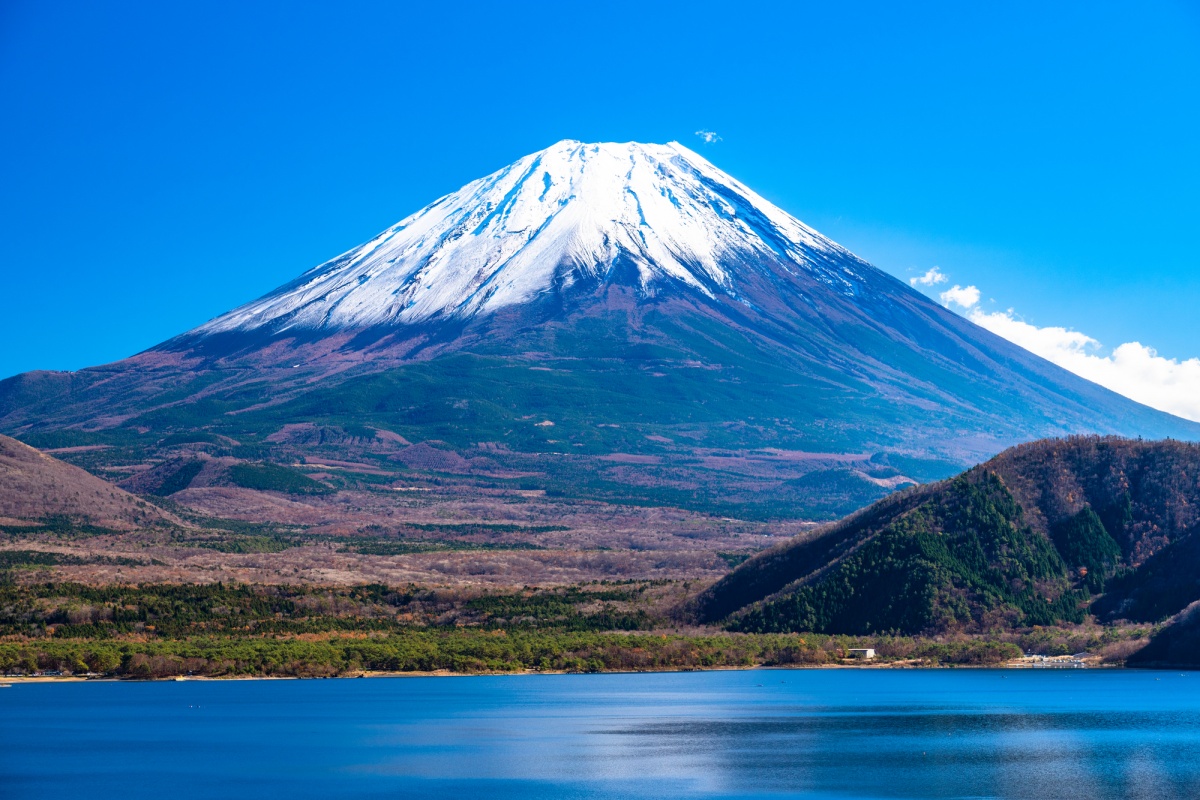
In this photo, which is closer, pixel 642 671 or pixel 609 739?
pixel 609 739

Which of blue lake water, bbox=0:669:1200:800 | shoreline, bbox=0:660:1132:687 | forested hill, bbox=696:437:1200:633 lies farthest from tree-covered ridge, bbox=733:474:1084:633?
blue lake water, bbox=0:669:1200:800

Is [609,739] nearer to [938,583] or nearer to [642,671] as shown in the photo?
[642,671]

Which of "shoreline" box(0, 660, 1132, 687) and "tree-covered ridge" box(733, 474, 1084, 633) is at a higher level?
"tree-covered ridge" box(733, 474, 1084, 633)

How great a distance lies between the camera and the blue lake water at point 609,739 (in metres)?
57.7

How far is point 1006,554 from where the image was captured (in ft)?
417

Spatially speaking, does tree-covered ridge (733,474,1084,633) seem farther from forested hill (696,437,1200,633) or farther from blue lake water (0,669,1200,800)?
blue lake water (0,669,1200,800)

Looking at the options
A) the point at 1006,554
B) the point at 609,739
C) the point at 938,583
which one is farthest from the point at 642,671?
the point at 609,739

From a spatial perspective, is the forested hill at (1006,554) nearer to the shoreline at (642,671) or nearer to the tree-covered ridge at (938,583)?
the tree-covered ridge at (938,583)

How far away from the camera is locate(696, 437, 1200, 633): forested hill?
12206 centimetres

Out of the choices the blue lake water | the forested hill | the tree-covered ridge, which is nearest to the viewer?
the blue lake water

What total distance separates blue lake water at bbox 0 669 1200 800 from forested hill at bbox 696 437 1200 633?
17757 millimetres

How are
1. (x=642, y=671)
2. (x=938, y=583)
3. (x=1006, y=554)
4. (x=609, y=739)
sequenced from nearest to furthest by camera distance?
Answer: (x=609, y=739) → (x=642, y=671) → (x=938, y=583) → (x=1006, y=554)

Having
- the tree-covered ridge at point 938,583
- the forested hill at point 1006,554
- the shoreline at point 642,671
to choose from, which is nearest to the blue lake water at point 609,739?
the shoreline at point 642,671

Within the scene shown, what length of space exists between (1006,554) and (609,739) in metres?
64.8
